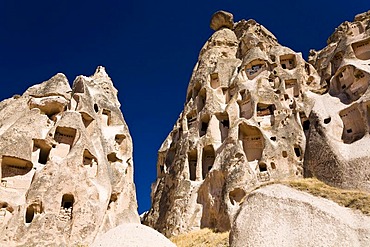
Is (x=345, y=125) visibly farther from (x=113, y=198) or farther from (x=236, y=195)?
(x=113, y=198)

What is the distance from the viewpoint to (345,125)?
1903 centimetres

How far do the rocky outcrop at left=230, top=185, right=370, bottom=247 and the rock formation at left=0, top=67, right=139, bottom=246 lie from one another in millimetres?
8218

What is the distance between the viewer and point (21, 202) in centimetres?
1520

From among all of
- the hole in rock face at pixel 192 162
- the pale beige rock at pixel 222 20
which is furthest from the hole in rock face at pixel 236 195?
the pale beige rock at pixel 222 20

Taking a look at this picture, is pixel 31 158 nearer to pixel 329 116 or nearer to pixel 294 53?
pixel 329 116

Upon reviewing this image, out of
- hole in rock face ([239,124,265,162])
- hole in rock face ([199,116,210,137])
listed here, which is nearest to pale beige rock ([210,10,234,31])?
hole in rock face ([199,116,210,137])

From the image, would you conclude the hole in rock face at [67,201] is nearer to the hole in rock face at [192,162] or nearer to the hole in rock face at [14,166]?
the hole in rock face at [14,166]

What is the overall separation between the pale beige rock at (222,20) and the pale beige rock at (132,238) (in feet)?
106

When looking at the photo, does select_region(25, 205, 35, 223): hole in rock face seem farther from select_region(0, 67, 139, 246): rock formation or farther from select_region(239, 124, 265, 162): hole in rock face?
select_region(239, 124, 265, 162): hole in rock face

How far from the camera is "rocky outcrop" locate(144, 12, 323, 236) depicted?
64.3ft

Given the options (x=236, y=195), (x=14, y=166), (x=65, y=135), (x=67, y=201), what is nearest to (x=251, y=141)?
(x=236, y=195)

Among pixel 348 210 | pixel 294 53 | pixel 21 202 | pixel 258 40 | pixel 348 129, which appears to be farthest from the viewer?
pixel 258 40

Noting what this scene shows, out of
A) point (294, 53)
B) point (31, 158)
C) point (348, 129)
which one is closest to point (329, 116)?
point (348, 129)

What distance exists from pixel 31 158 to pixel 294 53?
20.6 meters
